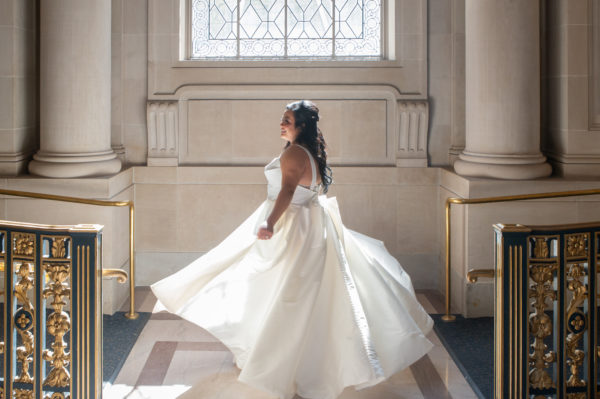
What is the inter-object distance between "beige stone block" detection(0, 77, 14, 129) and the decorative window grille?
210 centimetres

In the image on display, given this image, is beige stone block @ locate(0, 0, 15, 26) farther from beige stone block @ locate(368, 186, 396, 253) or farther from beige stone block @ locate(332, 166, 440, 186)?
beige stone block @ locate(368, 186, 396, 253)

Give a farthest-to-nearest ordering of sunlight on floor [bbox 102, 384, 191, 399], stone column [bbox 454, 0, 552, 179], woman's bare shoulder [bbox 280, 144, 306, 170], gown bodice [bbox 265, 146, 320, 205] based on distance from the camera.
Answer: stone column [bbox 454, 0, 552, 179] → gown bodice [bbox 265, 146, 320, 205] → woman's bare shoulder [bbox 280, 144, 306, 170] → sunlight on floor [bbox 102, 384, 191, 399]

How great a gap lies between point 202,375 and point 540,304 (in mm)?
2487

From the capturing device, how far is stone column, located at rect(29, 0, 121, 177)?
24.7 feet

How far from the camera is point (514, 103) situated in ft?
24.7

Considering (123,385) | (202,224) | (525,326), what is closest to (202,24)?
(202,224)

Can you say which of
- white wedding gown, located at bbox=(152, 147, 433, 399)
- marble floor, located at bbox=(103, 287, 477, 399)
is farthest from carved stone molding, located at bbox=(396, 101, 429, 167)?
white wedding gown, located at bbox=(152, 147, 433, 399)

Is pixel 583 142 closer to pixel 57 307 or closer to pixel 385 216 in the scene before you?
pixel 385 216

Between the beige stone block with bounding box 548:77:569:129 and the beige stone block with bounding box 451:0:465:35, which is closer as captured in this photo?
the beige stone block with bounding box 548:77:569:129

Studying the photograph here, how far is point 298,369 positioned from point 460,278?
282 cm

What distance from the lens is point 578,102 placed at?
761cm

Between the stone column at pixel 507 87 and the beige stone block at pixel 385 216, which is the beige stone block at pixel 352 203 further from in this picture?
the stone column at pixel 507 87

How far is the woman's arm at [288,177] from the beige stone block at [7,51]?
3403 millimetres

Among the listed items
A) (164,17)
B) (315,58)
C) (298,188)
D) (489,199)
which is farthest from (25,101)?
(489,199)
